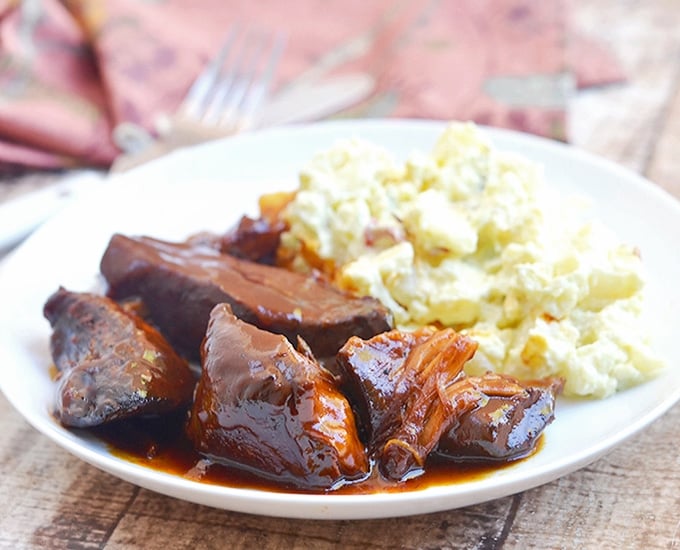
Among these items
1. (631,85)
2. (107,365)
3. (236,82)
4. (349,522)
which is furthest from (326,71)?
(349,522)

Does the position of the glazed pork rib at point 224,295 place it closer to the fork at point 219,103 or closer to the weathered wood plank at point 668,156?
the fork at point 219,103

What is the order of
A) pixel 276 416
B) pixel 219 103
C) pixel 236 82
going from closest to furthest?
pixel 276 416 < pixel 219 103 < pixel 236 82

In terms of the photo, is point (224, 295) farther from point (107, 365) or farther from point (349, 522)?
point (349, 522)

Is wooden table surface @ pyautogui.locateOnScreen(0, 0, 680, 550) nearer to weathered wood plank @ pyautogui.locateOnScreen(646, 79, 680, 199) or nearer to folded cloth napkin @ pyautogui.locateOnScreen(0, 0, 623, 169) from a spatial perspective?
weathered wood plank @ pyautogui.locateOnScreen(646, 79, 680, 199)

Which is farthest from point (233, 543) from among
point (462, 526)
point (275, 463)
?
point (462, 526)

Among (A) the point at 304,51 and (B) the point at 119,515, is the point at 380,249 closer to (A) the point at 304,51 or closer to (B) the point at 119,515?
(B) the point at 119,515

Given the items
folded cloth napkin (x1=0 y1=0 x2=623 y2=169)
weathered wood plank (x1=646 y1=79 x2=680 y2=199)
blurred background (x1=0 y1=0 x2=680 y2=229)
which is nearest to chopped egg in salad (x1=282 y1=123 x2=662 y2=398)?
weathered wood plank (x1=646 y1=79 x2=680 y2=199)
